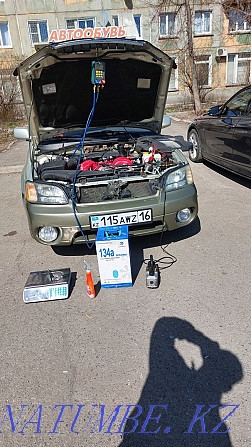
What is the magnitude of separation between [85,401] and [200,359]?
0.81 meters

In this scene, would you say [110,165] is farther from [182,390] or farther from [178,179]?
[182,390]

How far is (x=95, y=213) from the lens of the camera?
3.01 m

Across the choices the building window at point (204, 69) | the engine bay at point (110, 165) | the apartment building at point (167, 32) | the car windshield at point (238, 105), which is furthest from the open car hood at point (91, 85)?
the building window at point (204, 69)

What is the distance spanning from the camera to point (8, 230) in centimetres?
434

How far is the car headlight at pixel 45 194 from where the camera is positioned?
3094mm

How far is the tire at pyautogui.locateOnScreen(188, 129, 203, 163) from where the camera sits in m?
6.62

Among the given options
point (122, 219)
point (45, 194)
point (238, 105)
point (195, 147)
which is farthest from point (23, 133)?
point (195, 147)

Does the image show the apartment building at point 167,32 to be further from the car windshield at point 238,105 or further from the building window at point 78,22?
the car windshield at point 238,105

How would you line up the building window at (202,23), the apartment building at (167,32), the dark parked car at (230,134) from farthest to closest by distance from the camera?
the building window at (202,23)
the apartment building at (167,32)
the dark parked car at (230,134)

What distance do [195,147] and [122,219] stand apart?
14.4 feet

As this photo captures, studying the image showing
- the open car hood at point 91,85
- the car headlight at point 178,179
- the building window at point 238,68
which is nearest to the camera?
the car headlight at point 178,179

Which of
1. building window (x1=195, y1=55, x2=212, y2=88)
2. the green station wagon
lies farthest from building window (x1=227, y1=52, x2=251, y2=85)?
the green station wagon

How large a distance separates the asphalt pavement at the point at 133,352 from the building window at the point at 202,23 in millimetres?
23489

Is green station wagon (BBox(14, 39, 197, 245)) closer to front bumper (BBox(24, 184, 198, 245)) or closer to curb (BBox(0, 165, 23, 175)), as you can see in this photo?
front bumper (BBox(24, 184, 198, 245))
